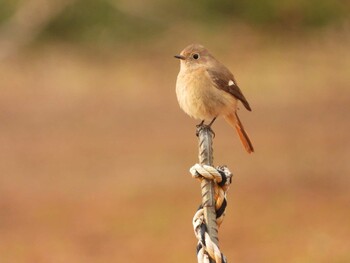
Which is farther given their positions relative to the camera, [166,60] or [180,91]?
[166,60]

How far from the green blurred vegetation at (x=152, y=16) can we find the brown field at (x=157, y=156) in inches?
14.0

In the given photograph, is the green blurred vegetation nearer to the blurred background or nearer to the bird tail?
the blurred background

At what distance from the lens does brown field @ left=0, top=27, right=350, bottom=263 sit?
430 inches

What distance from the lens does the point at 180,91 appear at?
22.5 ft

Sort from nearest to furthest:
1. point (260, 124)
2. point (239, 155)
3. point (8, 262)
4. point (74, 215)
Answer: point (8, 262), point (74, 215), point (239, 155), point (260, 124)

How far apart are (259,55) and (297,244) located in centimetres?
1204

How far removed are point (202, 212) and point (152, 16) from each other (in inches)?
662

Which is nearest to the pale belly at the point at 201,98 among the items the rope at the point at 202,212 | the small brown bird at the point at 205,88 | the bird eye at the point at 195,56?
the small brown bird at the point at 205,88

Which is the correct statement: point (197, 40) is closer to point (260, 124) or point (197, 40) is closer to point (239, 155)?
point (260, 124)

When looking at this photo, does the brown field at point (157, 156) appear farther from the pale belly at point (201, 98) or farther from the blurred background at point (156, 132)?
the pale belly at point (201, 98)

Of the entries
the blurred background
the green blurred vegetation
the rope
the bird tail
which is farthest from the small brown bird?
the green blurred vegetation

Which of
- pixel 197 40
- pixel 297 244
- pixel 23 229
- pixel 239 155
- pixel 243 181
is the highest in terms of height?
pixel 197 40

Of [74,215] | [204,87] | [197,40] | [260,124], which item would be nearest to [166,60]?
[197,40]

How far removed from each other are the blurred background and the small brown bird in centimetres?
300
